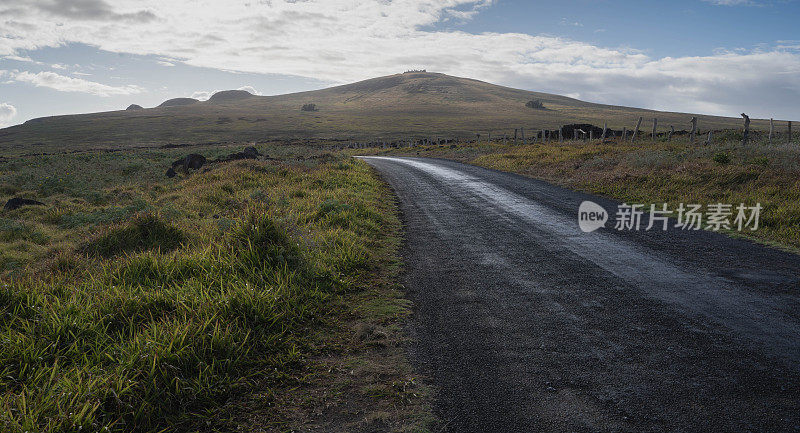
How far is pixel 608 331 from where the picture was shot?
4.00 metres

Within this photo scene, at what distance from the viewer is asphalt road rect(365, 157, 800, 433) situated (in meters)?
2.85

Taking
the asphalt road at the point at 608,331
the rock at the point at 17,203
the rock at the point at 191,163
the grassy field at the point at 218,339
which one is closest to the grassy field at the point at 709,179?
the asphalt road at the point at 608,331

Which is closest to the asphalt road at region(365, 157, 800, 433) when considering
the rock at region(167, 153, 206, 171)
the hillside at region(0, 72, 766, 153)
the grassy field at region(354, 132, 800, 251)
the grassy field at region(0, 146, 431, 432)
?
the grassy field at region(0, 146, 431, 432)

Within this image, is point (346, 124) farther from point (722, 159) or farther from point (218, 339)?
point (218, 339)

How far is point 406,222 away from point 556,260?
4.19 m

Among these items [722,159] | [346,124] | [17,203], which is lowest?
[17,203]

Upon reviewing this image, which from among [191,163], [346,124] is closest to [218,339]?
[191,163]

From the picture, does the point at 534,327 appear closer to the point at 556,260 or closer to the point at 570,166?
the point at 556,260

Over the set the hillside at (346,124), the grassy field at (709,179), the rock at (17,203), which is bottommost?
the rock at (17,203)

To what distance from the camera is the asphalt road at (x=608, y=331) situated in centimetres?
285

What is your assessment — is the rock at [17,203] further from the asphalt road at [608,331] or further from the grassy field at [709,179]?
the grassy field at [709,179]

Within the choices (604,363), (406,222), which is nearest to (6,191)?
(406,222)

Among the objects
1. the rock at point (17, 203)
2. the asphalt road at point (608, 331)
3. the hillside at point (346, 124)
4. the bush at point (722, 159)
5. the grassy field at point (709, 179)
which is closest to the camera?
the asphalt road at point (608, 331)

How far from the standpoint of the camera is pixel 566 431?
2.69 metres
